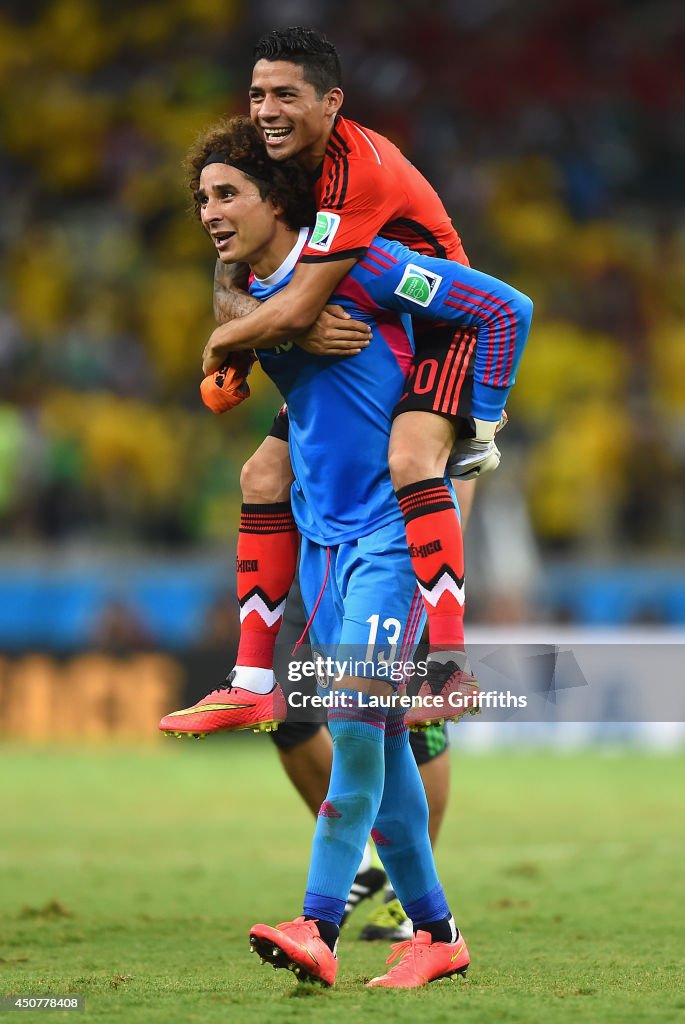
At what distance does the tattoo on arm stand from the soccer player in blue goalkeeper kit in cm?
5

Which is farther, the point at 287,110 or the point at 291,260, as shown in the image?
the point at 291,260

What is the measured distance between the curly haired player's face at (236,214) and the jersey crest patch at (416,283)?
38cm

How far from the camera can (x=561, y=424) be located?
15016mm

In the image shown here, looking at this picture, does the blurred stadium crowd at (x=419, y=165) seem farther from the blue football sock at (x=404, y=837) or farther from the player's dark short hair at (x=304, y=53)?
the player's dark short hair at (x=304, y=53)

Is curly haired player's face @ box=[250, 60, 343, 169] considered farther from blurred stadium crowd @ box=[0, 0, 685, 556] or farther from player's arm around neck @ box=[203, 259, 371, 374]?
blurred stadium crowd @ box=[0, 0, 685, 556]

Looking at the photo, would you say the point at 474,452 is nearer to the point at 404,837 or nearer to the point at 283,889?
the point at 404,837

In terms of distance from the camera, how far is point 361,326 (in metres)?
4.20

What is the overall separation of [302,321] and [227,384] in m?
0.41

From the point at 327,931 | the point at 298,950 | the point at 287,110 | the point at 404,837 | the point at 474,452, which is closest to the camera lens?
the point at 298,950

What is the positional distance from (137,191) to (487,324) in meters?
13.4

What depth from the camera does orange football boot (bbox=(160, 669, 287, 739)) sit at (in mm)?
4211

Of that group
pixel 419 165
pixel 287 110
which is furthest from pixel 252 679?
pixel 419 165

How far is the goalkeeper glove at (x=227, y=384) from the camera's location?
14.4 feet

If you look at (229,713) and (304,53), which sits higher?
(304,53)
